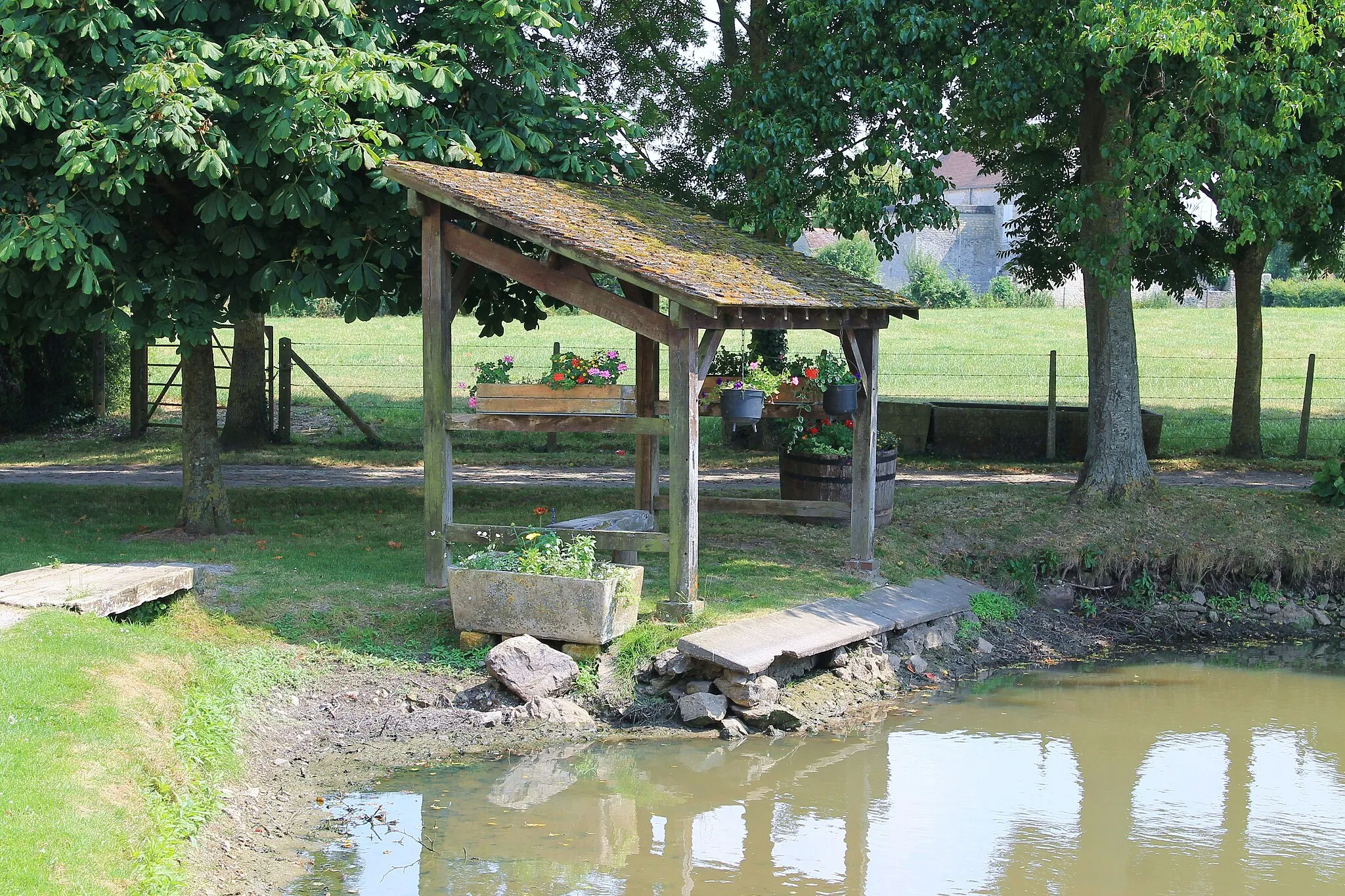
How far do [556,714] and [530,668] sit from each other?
382 mm

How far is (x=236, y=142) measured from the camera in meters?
10.6

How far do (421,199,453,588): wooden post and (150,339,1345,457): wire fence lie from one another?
7377mm

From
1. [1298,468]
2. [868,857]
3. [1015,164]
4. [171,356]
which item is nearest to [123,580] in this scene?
[868,857]

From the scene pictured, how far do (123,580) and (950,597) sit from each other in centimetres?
691

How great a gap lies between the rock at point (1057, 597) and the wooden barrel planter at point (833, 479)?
168cm

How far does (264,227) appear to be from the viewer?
11.3 metres

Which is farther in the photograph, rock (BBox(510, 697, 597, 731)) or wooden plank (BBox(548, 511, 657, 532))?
wooden plank (BBox(548, 511, 657, 532))

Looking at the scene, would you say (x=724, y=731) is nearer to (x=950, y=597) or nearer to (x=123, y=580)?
(x=950, y=597)

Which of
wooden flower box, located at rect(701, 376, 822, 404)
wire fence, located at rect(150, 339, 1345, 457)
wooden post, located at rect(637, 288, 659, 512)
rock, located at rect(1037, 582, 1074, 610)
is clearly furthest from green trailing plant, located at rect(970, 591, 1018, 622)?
wire fence, located at rect(150, 339, 1345, 457)

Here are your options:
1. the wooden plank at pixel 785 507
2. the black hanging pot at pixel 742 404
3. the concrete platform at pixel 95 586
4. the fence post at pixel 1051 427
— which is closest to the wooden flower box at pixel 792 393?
the black hanging pot at pixel 742 404

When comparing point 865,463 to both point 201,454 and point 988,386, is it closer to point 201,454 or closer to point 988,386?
point 201,454

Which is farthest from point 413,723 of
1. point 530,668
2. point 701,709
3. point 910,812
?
point 910,812

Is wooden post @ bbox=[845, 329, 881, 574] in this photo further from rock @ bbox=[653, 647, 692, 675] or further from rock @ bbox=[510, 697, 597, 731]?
rock @ bbox=[510, 697, 597, 731]

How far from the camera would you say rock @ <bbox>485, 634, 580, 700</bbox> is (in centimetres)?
905
